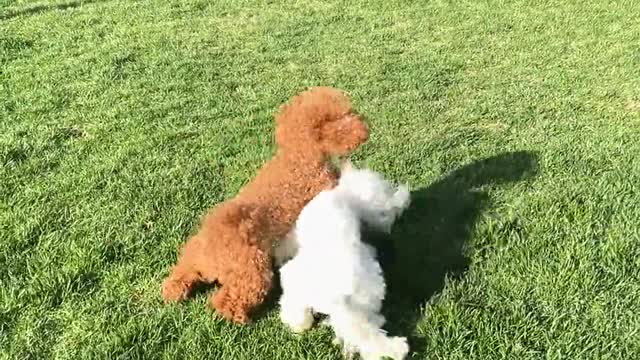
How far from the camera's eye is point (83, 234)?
12.8 feet

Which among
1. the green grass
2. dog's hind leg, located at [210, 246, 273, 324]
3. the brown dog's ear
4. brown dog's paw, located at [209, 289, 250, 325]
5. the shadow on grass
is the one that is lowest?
the shadow on grass

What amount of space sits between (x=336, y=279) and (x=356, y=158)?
6.42 ft

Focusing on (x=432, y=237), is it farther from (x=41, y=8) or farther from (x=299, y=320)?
(x=41, y=8)

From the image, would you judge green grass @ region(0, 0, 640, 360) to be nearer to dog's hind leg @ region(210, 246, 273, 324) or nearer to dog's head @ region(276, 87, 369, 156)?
dog's hind leg @ region(210, 246, 273, 324)

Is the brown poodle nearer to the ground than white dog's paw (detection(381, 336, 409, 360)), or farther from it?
farther from it

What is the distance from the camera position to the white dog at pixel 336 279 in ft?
9.51

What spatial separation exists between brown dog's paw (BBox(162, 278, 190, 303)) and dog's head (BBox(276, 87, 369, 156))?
0.78 m

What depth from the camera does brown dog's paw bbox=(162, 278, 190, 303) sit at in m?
3.33

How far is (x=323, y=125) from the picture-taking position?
3.28m

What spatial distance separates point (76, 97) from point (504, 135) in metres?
3.26

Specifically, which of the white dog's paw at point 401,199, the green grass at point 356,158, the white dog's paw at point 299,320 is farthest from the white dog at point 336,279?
the white dog's paw at point 401,199

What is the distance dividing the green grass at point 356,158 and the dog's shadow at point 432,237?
0.5 inches

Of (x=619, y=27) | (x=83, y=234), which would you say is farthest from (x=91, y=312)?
(x=619, y=27)

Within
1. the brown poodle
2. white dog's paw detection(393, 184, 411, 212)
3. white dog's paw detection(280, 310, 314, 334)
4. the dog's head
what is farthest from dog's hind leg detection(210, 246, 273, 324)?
white dog's paw detection(393, 184, 411, 212)
